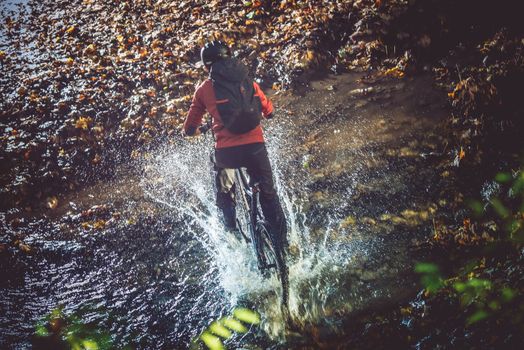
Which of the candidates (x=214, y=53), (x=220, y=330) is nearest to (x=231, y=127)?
(x=214, y=53)

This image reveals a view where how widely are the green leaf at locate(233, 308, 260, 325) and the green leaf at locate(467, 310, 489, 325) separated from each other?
1.96m

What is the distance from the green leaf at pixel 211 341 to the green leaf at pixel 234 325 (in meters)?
0.18

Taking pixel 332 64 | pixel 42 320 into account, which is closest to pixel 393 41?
pixel 332 64

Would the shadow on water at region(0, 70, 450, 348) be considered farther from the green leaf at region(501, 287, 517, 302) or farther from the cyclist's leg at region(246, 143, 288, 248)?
the green leaf at region(501, 287, 517, 302)

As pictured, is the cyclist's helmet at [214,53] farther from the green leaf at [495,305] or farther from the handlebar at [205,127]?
the green leaf at [495,305]

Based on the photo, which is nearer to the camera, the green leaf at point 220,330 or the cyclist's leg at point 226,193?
the green leaf at point 220,330

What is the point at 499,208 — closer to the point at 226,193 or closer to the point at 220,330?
the point at 226,193

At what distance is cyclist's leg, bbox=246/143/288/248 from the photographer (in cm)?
358

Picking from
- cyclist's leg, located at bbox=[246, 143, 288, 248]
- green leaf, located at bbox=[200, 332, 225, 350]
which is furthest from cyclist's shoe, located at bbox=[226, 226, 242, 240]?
green leaf, located at bbox=[200, 332, 225, 350]

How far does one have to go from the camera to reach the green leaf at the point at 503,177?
12.8ft

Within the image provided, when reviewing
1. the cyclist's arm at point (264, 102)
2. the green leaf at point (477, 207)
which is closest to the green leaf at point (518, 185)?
the green leaf at point (477, 207)

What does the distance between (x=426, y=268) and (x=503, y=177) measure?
4.99 feet

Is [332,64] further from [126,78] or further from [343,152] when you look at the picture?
[126,78]

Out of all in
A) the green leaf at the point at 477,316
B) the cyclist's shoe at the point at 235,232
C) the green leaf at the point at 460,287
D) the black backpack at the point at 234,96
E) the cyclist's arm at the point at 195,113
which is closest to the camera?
the green leaf at the point at 477,316
